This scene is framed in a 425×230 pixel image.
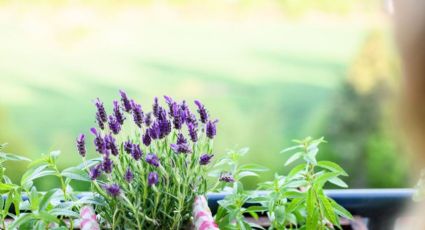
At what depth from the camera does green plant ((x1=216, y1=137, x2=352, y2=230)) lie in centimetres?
90

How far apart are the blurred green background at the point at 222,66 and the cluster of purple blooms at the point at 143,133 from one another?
2843 mm

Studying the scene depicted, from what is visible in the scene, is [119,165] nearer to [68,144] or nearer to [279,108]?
[68,144]

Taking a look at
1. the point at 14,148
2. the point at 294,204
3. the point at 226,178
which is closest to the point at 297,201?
the point at 294,204

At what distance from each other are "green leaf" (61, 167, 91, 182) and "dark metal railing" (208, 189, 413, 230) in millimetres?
368

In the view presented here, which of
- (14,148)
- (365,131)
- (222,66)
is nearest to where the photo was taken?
(14,148)

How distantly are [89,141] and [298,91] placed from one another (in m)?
1.86

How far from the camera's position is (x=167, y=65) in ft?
16.6

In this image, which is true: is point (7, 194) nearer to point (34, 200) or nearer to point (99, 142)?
point (34, 200)

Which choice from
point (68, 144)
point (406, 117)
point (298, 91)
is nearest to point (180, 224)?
point (406, 117)

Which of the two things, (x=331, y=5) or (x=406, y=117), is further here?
(x=331, y=5)

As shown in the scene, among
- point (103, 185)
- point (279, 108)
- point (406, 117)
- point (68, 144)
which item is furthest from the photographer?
point (279, 108)

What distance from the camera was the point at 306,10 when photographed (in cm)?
511

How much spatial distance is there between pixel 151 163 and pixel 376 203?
0.39 m

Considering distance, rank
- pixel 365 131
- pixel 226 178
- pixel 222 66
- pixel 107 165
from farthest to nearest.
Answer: pixel 222 66
pixel 365 131
pixel 226 178
pixel 107 165
